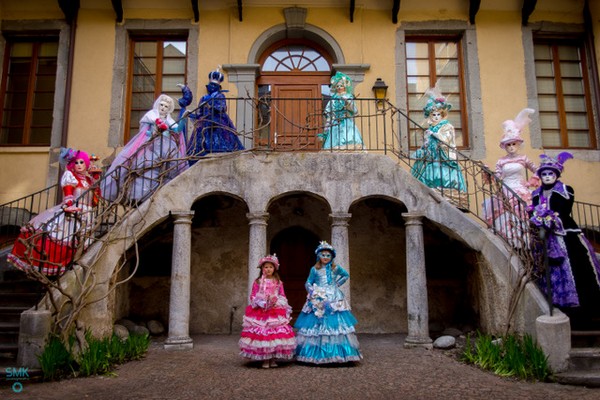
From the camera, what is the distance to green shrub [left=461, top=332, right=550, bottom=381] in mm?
5637

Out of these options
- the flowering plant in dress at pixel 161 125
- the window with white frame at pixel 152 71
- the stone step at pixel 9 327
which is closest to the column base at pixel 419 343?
the flowering plant in dress at pixel 161 125

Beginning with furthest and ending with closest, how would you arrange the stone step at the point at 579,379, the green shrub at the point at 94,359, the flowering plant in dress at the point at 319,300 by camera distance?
the flowering plant in dress at the point at 319,300
the green shrub at the point at 94,359
the stone step at the point at 579,379

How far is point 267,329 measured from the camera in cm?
627

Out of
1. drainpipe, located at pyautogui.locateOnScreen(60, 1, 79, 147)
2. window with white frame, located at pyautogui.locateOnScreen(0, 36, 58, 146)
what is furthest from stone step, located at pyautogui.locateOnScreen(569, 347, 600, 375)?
window with white frame, located at pyautogui.locateOnScreen(0, 36, 58, 146)

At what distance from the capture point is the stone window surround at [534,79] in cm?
994

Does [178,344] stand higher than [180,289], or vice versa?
[180,289]

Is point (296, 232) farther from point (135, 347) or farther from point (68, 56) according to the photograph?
point (68, 56)

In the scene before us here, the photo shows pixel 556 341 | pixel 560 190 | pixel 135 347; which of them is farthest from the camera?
pixel 135 347

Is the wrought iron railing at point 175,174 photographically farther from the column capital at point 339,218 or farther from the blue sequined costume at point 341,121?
the column capital at point 339,218

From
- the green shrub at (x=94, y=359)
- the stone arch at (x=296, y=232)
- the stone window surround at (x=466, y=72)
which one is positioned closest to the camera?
the green shrub at (x=94, y=359)

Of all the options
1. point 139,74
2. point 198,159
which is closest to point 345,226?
point 198,159

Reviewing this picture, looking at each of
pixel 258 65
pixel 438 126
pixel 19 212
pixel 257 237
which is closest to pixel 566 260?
pixel 438 126

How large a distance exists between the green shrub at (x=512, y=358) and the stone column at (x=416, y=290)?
0.81m

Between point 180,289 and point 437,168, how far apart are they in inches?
167
